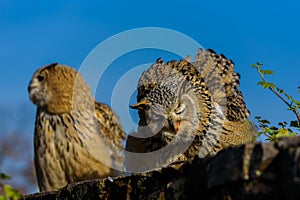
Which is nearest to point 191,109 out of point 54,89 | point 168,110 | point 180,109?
point 180,109

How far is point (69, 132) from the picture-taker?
19.9 ft

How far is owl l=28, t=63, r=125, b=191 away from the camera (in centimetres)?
595

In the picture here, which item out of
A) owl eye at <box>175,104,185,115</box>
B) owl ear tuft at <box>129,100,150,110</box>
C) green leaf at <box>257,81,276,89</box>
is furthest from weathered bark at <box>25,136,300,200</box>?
owl eye at <box>175,104,185,115</box>

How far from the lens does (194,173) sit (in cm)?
318

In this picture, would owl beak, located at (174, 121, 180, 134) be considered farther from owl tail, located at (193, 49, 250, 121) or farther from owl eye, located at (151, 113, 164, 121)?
owl tail, located at (193, 49, 250, 121)

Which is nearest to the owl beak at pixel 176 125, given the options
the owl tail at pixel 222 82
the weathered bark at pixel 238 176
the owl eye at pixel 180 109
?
the owl eye at pixel 180 109

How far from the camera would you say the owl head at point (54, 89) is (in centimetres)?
622

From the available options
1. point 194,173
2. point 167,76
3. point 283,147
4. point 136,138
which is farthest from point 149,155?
point 283,147

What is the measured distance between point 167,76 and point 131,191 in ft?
13.8

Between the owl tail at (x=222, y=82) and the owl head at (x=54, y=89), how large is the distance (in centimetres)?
252

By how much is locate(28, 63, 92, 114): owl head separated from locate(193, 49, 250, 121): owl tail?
8.26 ft

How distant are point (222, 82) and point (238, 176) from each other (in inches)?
244

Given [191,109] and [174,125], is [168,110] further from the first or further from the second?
[191,109]

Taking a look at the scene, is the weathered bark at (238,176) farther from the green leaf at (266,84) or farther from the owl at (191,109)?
the owl at (191,109)
